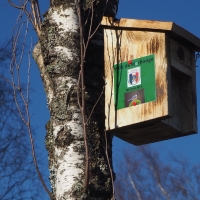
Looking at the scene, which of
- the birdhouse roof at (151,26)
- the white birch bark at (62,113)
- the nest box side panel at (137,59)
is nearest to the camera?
the white birch bark at (62,113)

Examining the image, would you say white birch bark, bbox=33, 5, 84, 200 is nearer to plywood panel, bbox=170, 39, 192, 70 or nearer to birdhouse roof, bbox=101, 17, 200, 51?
birdhouse roof, bbox=101, 17, 200, 51

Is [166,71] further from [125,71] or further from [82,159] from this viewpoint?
[82,159]

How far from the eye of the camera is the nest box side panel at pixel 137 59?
3.26 metres

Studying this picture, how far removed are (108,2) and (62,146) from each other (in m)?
0.87

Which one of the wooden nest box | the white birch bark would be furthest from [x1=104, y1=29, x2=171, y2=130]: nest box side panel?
the white birch bark

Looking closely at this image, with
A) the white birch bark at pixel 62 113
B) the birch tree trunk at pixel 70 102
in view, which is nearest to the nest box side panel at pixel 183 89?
the birch tree trunk at pixel 70 102

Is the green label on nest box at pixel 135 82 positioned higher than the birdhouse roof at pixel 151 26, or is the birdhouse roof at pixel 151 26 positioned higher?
the birdhouse roof at pixel 151 26

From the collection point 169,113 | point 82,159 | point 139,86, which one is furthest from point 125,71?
point 82,159

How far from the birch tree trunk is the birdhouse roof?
71mm

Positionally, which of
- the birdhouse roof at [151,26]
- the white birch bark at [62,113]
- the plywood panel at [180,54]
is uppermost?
the birdhouse roof at [151,26]

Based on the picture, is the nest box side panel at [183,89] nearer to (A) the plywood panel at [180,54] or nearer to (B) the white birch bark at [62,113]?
(A) the plywood panel at [180,54]

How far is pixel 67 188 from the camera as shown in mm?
3012

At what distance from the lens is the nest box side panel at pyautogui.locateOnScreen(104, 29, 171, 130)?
10.7 feet

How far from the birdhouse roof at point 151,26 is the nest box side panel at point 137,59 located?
0.10 ft
